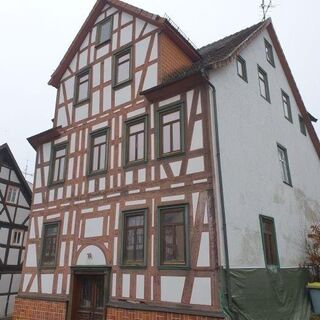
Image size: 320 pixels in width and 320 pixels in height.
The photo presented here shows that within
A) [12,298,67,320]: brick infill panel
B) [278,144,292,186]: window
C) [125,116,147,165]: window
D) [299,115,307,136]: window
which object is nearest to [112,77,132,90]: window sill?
[125,116,147,165]: window

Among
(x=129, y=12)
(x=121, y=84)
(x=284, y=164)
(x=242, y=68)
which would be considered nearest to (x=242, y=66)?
(x=242, y=68)

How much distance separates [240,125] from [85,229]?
277 inches

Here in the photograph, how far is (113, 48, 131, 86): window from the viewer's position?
15.1 metres

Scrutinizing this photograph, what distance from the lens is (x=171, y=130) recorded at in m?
12.6

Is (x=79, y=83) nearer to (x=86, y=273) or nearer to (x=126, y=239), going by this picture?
(x=126, y=239)

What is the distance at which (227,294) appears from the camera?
395 inches

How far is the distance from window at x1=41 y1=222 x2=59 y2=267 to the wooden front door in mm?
1768

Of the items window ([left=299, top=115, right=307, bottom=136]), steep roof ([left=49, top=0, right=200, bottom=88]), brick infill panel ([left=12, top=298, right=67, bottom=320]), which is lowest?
brick infill panel ([left=12, top=298, right=67, bottom=320])

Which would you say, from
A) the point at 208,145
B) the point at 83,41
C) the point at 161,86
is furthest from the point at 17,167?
the point at 208,145

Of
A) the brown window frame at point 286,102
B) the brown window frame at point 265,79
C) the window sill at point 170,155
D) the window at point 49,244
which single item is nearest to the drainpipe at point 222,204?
the window sill at point 170,155

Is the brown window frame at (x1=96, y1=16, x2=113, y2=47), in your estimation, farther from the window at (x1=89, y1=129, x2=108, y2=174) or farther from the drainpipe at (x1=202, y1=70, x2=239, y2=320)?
the drainpipe at (x1=202, y1=70, x2=239, y2=320)

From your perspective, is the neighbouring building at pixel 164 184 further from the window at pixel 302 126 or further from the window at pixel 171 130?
the window at pixel 302 126

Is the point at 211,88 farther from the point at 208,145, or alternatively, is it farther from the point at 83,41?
the point at 83,41

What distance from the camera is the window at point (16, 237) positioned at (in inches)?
989
